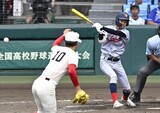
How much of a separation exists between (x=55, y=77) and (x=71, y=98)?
143 inches

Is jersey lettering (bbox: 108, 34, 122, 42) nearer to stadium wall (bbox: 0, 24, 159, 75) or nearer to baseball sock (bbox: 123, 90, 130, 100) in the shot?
baseball sock (bbox: 123, 90, 130, 100)

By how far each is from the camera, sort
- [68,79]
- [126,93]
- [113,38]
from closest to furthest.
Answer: [113,38] → [126,93] → [68,79]

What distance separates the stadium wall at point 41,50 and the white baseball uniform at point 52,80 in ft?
20.4

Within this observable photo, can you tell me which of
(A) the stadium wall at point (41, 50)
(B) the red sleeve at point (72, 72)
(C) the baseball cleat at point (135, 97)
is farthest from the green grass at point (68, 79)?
(B) the red sleeve at point (72, 72)

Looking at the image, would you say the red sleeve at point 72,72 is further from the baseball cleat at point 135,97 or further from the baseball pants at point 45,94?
the baseball cleat at point 135,97

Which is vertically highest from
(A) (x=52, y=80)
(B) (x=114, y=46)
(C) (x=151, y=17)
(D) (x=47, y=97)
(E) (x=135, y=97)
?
(C) (x=151, y=17)

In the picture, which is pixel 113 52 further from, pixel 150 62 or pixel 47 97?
pixel 47 97

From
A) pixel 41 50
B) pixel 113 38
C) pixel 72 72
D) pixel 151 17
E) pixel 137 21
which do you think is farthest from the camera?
pixel 151 17

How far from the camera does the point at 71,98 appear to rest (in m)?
10.7

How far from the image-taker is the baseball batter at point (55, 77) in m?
6.97

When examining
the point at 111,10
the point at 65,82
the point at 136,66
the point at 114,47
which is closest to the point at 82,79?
the point at 65,82

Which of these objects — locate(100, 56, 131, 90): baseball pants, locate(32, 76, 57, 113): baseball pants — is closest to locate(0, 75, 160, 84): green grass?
locate(100, 56, 131, 90): baseball pants

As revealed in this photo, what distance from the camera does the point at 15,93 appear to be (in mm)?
11312

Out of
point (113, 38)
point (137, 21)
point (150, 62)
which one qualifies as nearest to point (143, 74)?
point (150, 62)
